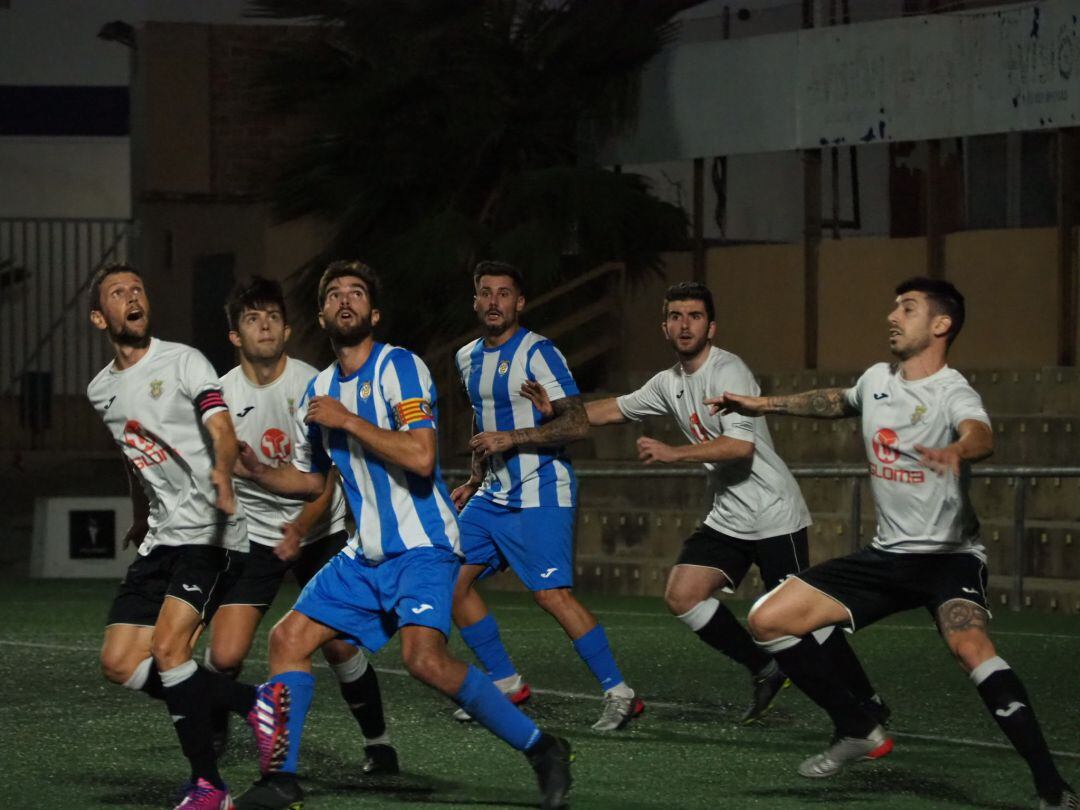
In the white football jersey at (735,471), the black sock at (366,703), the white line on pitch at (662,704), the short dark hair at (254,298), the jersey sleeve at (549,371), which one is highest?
the short dark hair at (254,298)

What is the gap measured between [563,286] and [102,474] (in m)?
6.63

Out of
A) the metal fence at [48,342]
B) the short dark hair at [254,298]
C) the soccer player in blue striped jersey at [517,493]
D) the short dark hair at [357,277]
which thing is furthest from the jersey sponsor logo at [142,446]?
the metal fence at [48,342]

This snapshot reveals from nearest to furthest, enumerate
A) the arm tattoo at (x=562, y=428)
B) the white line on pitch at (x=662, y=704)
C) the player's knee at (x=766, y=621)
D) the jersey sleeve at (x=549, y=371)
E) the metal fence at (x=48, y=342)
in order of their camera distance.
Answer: the player's knee at (x=766, y=621) → the white line on pitch at (x=662, y=704) → the arm tattoo at (x=562, y=428) → the jersey sleeve at (x=549, y=371) → the metal fence at (x=48, y=342)

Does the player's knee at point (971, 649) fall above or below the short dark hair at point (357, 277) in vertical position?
below

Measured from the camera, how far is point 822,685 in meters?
7.23

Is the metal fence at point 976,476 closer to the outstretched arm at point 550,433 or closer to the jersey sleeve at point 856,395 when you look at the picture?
the outstretched arm at point 550,433

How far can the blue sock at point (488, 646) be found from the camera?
359 inches

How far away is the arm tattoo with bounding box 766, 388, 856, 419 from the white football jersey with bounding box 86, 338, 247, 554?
6.65 ft

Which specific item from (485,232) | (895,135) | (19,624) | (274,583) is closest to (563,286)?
(485,232)

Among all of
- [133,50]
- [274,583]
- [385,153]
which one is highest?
[133,50]

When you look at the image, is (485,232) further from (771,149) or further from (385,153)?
(771,149)

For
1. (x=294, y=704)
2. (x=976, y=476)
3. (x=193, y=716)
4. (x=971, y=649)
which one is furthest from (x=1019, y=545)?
(x=193, y=716)

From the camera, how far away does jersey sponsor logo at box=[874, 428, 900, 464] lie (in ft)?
23.1

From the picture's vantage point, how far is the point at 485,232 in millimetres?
18047
